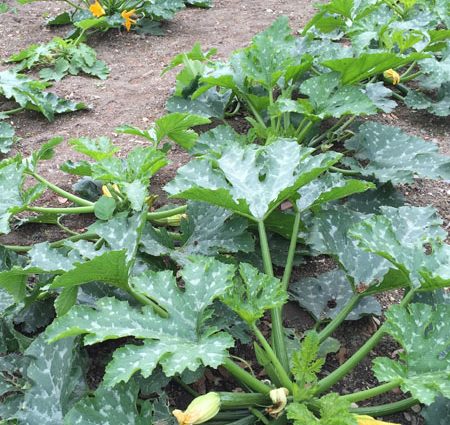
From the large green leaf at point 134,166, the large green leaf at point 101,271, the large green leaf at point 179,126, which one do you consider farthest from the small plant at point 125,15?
the large green leaf at point 101,271

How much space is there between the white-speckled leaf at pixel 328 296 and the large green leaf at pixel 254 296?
1.73 feet

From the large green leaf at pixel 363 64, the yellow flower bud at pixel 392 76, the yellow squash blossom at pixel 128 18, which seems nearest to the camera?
the large green leaf at pixel 363 64

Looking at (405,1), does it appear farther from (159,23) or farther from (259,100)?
(159,23)

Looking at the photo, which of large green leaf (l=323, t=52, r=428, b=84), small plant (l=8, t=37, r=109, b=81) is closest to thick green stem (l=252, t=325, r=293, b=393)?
large green leaf (l=323, t=52, r=428, b=84)

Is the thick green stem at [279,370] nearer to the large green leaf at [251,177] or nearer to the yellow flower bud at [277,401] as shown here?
the yellow flower bud at [277,401]

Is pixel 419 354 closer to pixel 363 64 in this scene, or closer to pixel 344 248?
pixel 344 248

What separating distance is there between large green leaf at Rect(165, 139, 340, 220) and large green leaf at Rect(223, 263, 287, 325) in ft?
1.05

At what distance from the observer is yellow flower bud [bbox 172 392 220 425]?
1717 millimetres

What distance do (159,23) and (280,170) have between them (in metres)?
3.29

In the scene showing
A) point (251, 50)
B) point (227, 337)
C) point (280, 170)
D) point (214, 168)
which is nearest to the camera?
point (227, 337)

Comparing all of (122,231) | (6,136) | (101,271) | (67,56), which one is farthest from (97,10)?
(101,271)

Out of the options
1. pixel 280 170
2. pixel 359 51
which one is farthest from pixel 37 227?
pixel 359 51

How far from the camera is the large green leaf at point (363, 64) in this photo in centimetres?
290

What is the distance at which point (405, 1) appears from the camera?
4.12m
